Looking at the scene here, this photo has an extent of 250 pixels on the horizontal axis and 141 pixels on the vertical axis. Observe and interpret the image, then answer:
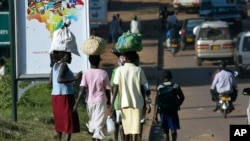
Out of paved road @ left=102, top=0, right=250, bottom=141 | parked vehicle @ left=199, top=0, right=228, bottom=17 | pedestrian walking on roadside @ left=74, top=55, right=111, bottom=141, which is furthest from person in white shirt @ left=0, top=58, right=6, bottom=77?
parked vehicle @ left=199, top=0, right=228, bottom=17

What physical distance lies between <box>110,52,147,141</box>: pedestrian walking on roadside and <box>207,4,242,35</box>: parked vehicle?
1599 inches

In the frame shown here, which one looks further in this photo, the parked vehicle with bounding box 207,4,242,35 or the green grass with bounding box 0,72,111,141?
the parked vehicle with bounding box 207,4,242,35

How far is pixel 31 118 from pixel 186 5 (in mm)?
49380

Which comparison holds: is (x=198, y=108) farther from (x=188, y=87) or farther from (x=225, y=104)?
(x=188, y=87)

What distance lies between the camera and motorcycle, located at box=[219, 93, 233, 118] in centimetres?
2262

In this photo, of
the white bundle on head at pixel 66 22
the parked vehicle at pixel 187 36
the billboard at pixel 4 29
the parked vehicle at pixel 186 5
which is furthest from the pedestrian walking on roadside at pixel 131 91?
the parked vehicle at pixel 186 5

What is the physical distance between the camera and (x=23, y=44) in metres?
16.4

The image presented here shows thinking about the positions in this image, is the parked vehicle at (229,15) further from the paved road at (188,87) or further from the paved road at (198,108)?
the paved road at (198,108)

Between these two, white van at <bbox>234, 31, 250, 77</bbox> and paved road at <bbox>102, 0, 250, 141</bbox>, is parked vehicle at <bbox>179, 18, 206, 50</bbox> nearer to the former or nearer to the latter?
paved road at <bbox>102, 0, 250, 141</bbox>

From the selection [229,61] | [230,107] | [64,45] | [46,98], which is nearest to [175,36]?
[229,61]

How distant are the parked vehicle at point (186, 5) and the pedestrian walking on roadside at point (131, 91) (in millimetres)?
52656

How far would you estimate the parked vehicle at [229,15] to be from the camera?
53.4m

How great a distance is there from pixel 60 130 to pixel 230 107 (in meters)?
10.3

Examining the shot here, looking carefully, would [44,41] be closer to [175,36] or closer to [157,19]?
[175,36]
